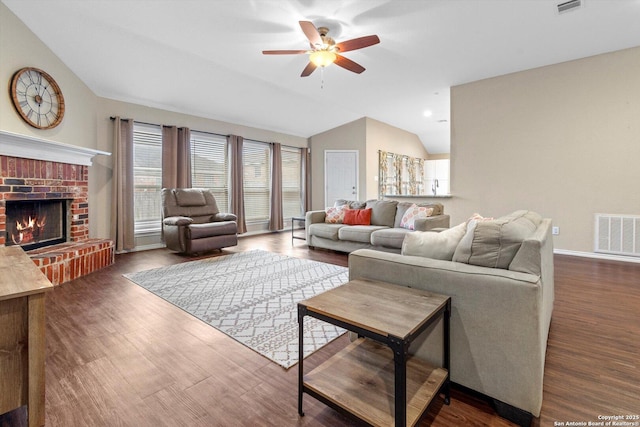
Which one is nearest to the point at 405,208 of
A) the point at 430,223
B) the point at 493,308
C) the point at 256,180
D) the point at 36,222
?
the point at 430,223

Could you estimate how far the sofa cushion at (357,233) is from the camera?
4258 millimetres

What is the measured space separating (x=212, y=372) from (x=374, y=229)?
10.0ft

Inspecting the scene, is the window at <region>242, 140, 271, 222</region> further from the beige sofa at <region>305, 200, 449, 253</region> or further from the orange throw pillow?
the orange throw pillow

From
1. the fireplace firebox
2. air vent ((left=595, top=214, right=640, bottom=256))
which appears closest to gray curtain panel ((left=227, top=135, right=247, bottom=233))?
the fireplace firebox

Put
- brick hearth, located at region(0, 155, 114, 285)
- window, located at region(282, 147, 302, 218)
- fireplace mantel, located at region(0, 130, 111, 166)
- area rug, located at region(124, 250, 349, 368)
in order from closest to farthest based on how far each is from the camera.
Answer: area rug, located at region(124, 250, 349, 368), fireplace mantel, located at region(0, 130, 111, 166), brick hearth, located at region(0, 155, 114, 285), window, located at region(282, 147, 302, 218)

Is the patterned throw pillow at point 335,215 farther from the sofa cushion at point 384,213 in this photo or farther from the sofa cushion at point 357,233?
the sofa cushion at point 384,213

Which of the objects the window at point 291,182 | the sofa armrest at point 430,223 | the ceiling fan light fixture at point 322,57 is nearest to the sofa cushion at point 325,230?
the sofa armrest at point 430,223

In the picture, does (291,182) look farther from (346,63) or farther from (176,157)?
(346,63)

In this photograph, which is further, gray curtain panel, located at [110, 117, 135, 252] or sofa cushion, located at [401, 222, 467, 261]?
gray curtain panel, located at [110, 117, 135, 252]

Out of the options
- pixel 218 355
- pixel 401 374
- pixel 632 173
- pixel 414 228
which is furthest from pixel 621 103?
pixel 218 355

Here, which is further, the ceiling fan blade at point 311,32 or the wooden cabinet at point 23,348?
the ceiling fan blade at point 311,32

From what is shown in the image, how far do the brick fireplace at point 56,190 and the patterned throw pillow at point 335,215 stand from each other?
316 centimetres

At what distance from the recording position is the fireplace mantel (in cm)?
286

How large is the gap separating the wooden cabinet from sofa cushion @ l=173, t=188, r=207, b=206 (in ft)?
13.6
